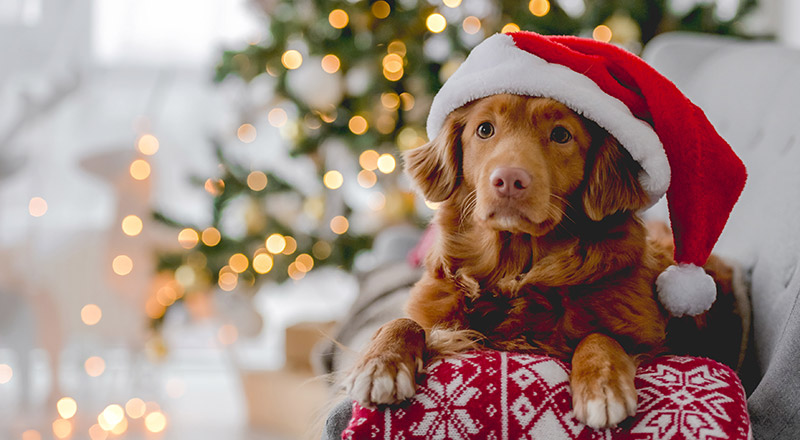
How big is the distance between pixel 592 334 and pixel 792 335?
1.06 ft

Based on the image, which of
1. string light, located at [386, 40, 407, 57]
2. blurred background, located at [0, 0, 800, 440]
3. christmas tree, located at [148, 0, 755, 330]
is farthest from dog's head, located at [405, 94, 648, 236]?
string light, located at [386, 40, 407, 57]

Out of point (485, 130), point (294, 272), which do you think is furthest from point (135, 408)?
point (485, 130)

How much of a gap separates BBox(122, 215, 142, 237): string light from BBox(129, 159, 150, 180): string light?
0.19 metres

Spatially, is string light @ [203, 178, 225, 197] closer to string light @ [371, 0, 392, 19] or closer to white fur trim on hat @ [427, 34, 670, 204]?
string light @ [371, 0, 392, 19]

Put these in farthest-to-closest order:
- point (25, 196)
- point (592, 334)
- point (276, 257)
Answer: point (276, 257) < point (25, 196) < point (592, 334)

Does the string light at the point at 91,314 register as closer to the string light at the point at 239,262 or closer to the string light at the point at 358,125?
the string light at the point at 239,262

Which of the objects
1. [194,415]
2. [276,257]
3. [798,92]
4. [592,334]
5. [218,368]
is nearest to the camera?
[592,334]

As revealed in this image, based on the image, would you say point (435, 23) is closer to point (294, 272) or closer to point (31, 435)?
point (294, 272)

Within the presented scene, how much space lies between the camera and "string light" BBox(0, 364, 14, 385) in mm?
2967

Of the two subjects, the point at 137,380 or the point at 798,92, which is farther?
the point at 137,380

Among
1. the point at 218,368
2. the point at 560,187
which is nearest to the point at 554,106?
the point at 560,187

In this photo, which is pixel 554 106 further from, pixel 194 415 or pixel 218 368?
pixel 218 368

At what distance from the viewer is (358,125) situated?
10.0 ft

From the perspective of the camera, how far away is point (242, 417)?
3373 millimetres
